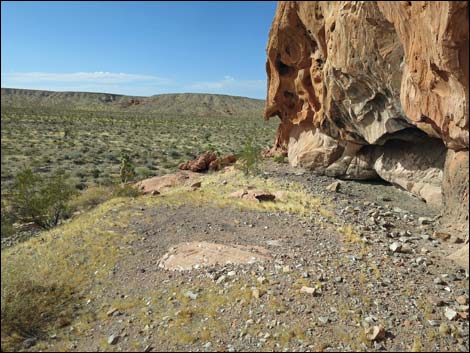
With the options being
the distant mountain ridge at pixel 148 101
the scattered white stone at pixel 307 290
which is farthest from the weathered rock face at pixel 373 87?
the distant mountain ridge at pixel 148 101

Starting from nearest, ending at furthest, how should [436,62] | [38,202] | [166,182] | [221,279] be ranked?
[436,62], [221,279], [38,202], [166,182]

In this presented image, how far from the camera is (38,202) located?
39.9 feet

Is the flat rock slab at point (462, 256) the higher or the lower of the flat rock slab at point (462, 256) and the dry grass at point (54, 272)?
the higher

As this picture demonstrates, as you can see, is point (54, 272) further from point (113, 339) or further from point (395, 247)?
point (395, 247)

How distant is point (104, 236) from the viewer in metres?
10.1

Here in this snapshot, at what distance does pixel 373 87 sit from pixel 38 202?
1177 cm

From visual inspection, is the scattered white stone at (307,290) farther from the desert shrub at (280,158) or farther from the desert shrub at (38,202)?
the desert shrub at (280,158)

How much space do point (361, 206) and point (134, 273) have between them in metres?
7.77

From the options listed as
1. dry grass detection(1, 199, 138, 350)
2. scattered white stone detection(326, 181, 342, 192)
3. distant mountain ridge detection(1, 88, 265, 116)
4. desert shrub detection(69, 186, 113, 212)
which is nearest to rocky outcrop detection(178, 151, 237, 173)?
desert shrub detection(69, 186, 113, 212)

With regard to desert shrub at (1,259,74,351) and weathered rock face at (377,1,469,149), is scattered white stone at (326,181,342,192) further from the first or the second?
desert shrub at (1,259,74,351)

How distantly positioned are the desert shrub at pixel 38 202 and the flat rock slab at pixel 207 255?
5.96 metres

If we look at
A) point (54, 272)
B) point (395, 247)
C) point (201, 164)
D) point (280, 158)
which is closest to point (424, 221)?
point (395, 247)

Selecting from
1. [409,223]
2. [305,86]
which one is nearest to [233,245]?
[409,223]

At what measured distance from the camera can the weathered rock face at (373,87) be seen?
6914 mm
